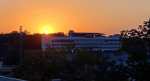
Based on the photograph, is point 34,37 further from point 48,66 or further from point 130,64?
point 130,64

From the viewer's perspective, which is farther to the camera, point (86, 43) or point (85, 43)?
point (85, 43)

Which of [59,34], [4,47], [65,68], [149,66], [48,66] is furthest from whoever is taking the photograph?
[59,34]

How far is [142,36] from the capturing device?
21.6m

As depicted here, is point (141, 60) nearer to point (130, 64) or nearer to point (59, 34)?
point (130, 64)

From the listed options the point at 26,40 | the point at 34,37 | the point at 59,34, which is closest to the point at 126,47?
the point at 26,40

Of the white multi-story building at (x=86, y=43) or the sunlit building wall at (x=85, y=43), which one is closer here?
the sunlit building wall at (x=85, y=43)

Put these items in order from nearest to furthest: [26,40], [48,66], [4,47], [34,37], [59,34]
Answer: [48,66]
[4,47]
[26,40]
[34,37]
[59,34]

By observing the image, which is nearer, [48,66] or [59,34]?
[48,66]

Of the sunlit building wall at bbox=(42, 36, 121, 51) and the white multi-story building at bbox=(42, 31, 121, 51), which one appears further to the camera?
the white multi-story building at bbox=(42, 31, 121, 51)

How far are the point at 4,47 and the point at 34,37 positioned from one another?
17.8 meters

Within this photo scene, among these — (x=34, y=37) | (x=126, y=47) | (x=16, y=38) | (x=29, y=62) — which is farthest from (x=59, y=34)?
(x=126, y=47)

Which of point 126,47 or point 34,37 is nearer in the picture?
point 126,47

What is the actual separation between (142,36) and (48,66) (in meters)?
9.95

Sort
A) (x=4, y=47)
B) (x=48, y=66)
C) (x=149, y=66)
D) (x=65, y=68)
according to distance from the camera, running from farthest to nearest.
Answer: (x=4, y=47) < (x=65, y=68) < (x=48, y=66) < (x=149, y=66)
